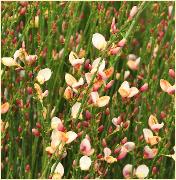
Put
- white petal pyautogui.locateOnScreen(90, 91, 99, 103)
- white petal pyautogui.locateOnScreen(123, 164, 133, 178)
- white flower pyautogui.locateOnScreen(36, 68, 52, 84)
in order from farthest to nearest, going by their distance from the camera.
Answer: white petal pyautogui.locateOnScreen(123, 164, 133, 178) → white flower pyautogui.locateOnScreen(36, 68, 52, 84) → white petal pyautogui.locateOnScreen(90, 91, 99, 103)

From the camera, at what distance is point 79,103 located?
1388 millimetres

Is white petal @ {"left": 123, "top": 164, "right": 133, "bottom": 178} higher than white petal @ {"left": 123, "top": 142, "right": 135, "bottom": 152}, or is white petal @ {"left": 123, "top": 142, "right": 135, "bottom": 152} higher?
white petal @ {"left": 123, "top": 142, "right": 135, "bottom": 152}

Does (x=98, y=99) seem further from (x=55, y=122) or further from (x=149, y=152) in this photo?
(x=149, y=152)

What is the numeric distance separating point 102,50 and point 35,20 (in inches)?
24.6

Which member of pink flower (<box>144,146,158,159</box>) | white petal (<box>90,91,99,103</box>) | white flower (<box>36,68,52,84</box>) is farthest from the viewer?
pink flower (<box>144,146,158,159</box>)

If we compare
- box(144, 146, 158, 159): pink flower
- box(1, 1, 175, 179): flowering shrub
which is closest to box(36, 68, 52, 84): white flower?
box(1, 1, 175, 179): flowering shrub

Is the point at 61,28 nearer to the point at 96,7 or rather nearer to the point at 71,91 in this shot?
the point at 96,7

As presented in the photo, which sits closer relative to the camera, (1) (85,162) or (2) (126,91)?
(1) (85,162)

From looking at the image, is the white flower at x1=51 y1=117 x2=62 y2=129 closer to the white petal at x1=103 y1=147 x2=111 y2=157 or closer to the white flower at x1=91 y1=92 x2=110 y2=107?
the white flower at x1=91 y1=92 x2=110 y2=107

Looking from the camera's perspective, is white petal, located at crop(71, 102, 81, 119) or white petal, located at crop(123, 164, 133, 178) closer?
white petal, located at crop(71, 102, 81, 119)

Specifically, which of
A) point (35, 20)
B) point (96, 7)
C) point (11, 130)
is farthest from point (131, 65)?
point (11, 130)

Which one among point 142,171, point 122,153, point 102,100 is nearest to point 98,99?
point 102,100

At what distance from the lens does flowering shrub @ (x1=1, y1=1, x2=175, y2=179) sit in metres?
1.45

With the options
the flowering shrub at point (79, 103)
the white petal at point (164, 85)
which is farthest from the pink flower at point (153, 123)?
the white petal at point (164, 85)
